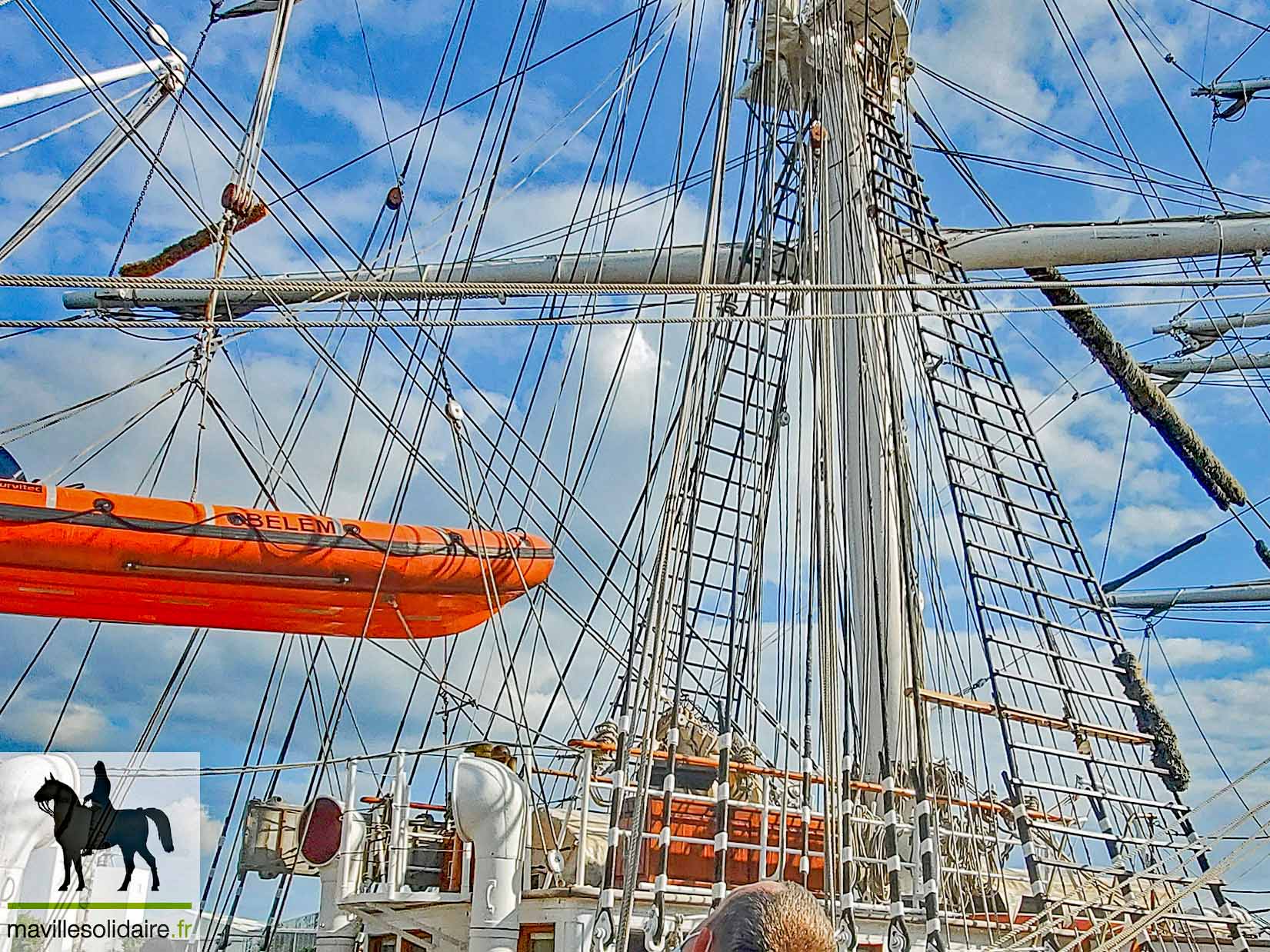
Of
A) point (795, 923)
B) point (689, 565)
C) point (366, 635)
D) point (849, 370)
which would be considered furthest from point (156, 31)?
point (795, 923)

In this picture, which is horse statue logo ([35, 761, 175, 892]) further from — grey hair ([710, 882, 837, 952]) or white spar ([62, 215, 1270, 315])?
white spar ([62, 215, 1270, 315])

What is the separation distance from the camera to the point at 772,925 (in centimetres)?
129

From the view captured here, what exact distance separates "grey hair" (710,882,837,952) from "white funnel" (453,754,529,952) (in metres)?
5.12

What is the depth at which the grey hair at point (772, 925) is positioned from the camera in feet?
4.20

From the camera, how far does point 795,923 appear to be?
1.30 metres

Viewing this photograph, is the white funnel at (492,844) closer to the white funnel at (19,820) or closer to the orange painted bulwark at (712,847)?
the orange painted bulwark at (712,847)

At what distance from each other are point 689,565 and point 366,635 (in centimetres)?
234

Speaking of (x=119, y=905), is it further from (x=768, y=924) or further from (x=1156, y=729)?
(x=1156, y=729)

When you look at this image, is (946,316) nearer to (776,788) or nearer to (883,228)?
(883,228)

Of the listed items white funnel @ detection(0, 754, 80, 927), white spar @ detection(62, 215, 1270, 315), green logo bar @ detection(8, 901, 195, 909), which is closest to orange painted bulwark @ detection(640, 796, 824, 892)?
green logo bar @ detection(8, 901, 195, 909)

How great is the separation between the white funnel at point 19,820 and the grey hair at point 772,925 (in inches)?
201

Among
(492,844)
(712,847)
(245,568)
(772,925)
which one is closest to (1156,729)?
(712,847)

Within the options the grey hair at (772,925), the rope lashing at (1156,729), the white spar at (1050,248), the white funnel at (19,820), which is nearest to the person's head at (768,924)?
the grey hair at (772,925)

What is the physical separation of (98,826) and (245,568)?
181cm
